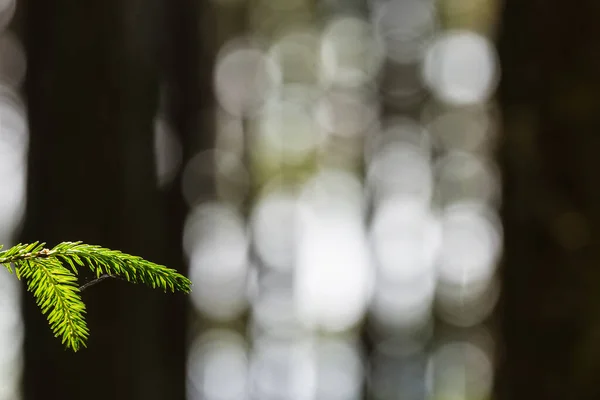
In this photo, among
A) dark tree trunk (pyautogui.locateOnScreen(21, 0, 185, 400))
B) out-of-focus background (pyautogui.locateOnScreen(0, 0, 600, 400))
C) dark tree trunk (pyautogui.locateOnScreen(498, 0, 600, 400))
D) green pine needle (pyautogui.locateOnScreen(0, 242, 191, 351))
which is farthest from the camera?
dark tree trunk (pyautogui.locateOnScreen(21, 0, 185, 400))

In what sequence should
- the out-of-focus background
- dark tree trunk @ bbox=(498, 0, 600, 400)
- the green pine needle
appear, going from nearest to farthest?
the green pine needle < dark tree trunk @ bbox=(498, 0, 600, 400) < the out-of-focus background

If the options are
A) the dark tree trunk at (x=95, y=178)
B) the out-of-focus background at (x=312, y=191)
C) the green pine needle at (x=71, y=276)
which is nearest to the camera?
the green pine needle at (x=71, y=276)

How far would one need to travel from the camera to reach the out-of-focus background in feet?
8.23

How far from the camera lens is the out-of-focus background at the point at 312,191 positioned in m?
2.51

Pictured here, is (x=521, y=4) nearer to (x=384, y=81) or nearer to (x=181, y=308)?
(x=181, y=308)

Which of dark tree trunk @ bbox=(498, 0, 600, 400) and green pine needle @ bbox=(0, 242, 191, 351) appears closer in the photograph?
green pine needle @ bbox=(0, 242, 191, 351)

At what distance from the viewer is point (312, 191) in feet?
56.0

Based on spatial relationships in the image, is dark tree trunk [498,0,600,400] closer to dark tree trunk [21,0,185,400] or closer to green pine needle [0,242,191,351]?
dark tree trunk [21,0,185,400]

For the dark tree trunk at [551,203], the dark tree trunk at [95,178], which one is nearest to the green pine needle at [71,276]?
the dark tree trunk at [95,178]

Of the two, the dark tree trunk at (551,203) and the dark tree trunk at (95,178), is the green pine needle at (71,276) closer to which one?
the dark tree trunk at (95,178)

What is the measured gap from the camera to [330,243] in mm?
18719

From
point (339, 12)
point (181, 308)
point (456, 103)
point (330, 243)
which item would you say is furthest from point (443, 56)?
point (181, 308)

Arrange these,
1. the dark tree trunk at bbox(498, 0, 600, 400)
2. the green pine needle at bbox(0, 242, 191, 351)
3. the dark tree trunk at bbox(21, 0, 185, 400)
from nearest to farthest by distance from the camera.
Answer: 1. the green pine needle at bbox(0, 242, 191, 351)
2. the dark tree trunk at bbox(498, 0, 600, 400)
3. the dark tree trunk at bbox(21, 0, 185, 400)

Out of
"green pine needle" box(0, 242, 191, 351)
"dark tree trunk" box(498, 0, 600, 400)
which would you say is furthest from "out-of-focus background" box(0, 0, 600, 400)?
"green pine needle" box(0, 242, 191, 351)
